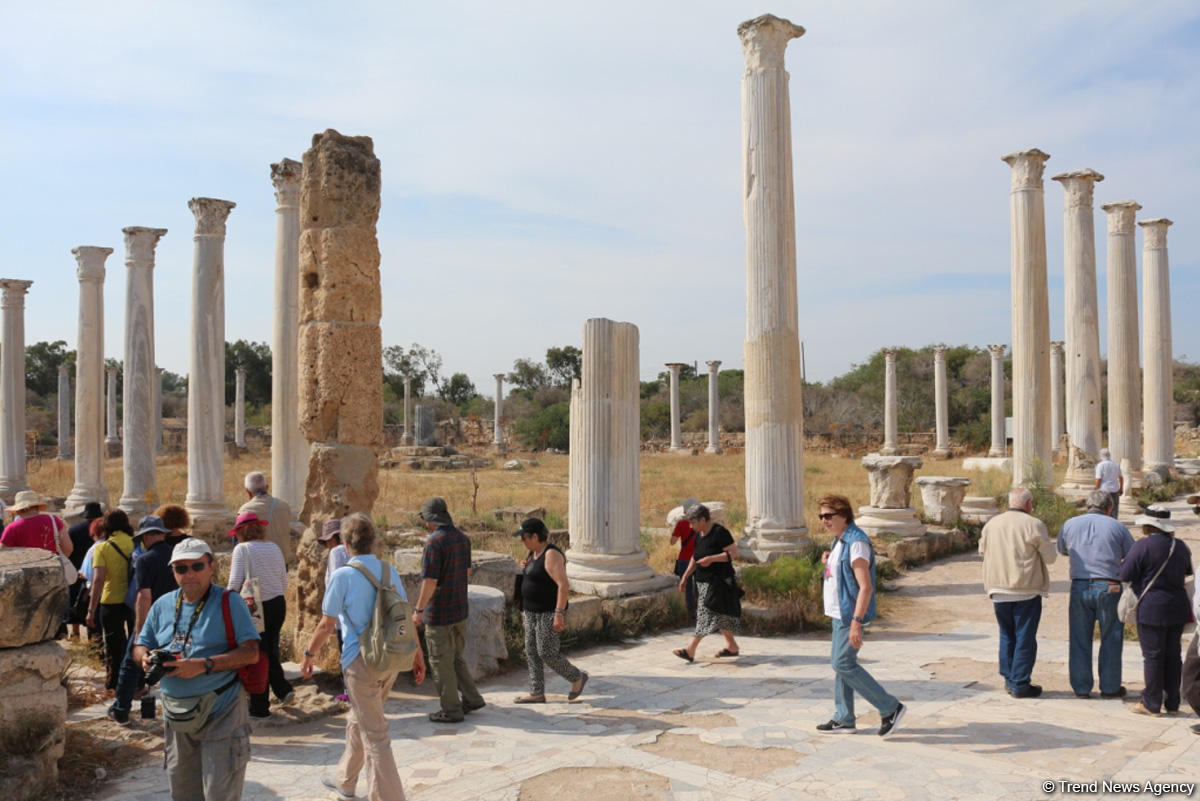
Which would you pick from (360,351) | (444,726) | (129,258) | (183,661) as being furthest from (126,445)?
(183,661)

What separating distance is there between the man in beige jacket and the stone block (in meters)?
6.02

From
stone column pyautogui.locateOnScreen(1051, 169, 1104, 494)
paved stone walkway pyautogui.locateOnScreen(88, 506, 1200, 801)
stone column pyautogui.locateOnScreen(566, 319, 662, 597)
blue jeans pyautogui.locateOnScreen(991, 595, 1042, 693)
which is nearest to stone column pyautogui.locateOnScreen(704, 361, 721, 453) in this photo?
stone column pyautogui.locateOnScreen(1051, 169, 1104, 494)

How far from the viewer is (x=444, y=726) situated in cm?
655

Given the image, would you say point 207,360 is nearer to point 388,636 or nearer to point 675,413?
point 388,636

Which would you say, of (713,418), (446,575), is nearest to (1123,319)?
(446,575)

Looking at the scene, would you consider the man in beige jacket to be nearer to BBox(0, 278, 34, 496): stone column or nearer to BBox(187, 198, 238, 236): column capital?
BBox(187, 198, 238, 236): column capital

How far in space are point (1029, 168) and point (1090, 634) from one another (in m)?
13.4

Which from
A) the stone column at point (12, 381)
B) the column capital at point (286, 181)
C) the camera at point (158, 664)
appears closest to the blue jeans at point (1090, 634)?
the camera at point (158, 664)

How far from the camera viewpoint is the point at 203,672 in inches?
160

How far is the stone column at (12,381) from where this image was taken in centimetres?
2181

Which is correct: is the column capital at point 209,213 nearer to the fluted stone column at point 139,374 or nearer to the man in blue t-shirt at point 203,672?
the fluted stone column at point 139,374

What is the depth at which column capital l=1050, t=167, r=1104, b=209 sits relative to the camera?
790 inches

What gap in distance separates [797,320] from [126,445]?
487 inches

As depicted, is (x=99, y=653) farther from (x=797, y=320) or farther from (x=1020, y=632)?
(x=797, y=320)
